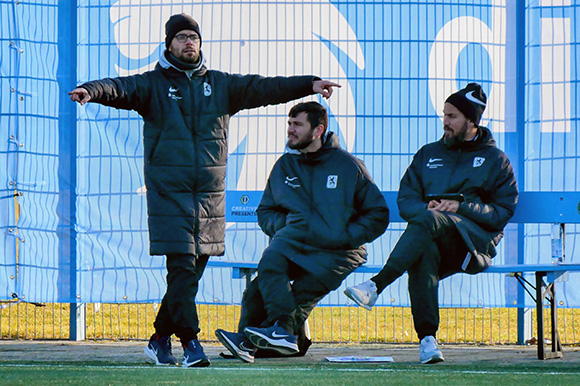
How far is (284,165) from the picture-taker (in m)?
6.54

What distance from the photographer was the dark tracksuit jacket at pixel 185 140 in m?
5.83

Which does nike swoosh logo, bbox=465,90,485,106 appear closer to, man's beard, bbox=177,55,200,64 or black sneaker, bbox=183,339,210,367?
man's beard, bbox=177,55,200,64

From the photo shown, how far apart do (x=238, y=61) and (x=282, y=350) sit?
110 inches

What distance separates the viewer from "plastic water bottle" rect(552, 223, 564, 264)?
23.0ft

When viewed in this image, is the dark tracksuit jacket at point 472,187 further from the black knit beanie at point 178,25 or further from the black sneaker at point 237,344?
the black knit beanie at point 178,25

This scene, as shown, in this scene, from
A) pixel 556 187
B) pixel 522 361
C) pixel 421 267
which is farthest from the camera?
pixel 556 187

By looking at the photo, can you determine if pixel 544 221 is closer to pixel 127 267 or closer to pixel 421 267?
pixel 421 267

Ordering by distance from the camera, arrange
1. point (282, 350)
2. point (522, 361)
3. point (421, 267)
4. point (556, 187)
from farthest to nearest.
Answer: point (556, 187) < point (522, 361) < point (421, 267) < point (282, 350)

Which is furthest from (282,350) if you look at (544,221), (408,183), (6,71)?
(6,71)

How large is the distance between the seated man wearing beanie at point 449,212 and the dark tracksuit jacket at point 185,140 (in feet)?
2.76

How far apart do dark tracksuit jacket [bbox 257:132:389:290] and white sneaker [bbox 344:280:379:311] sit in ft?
1.38

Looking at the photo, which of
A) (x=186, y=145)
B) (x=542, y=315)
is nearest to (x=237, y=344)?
(x=186, y=145)

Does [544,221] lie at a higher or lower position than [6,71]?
lower

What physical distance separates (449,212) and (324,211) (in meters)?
0.66
